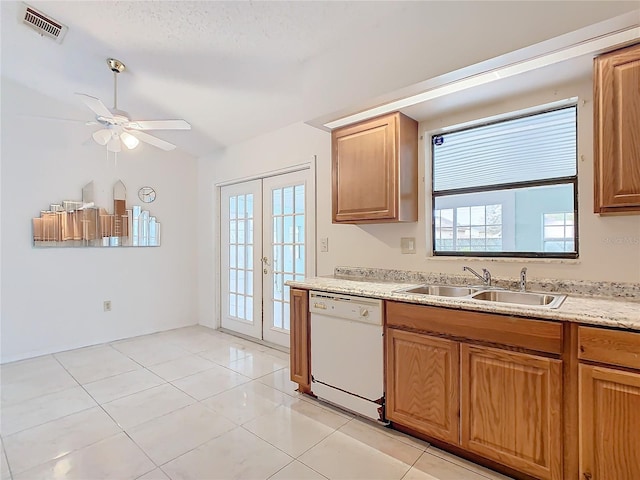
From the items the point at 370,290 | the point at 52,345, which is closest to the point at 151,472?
the point at 370,290

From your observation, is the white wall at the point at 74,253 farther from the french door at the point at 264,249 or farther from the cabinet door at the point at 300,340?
the cabinet door at the point at 300,340

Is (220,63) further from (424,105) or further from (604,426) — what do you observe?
(604,426)

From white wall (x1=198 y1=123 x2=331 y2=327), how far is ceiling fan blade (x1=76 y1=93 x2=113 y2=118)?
1667 millimetres

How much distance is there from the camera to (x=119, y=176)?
4.22m

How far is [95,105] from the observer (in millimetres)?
2412

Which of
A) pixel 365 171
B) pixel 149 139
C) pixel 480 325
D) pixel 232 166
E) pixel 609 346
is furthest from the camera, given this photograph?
pixel 232 166

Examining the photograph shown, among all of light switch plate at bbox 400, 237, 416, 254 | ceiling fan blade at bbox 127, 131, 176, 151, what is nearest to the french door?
light switch plate at bbox 400, 237, 416, 254

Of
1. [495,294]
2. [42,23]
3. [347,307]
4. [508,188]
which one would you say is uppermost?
[42,23]

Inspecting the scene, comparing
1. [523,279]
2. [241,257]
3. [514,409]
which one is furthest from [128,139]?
[514,409]

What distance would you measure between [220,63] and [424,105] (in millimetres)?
1727

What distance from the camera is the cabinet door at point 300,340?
2.62m

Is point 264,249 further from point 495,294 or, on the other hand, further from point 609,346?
point 609,346

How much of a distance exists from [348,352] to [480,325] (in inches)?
36.7

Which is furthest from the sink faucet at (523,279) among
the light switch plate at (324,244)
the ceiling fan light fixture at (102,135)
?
the ceiling fan light fixture at (102,135)
